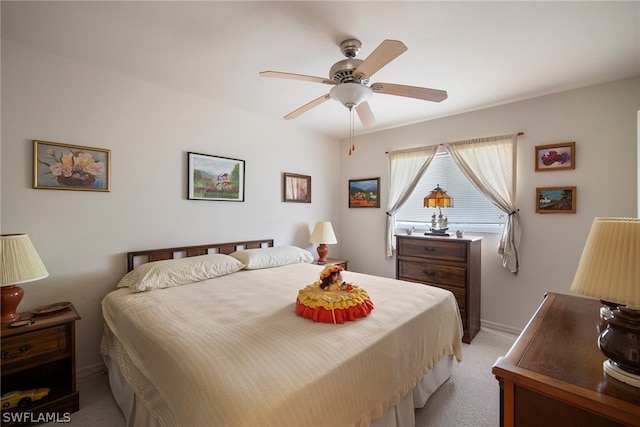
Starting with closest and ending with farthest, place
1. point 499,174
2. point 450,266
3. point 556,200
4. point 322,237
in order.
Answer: point 556,200 → point 450,266 → point 499,174 → point 322,237

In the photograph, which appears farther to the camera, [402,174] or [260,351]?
[402,174]

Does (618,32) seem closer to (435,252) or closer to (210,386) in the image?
(435,252)

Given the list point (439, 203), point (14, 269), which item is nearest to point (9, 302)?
point (14, 269)

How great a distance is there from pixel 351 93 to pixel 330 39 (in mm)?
471

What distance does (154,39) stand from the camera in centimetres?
202

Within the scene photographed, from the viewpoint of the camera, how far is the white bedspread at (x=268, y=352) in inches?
41.3

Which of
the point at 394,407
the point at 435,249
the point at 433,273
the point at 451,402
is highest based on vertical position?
the point at 435,249

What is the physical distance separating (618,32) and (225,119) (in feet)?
11.5

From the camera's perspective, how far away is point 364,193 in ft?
14.5

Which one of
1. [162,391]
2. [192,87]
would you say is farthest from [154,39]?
[162,391]

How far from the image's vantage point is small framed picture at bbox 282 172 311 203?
3945 millimetres

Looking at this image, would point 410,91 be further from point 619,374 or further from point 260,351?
point 260,351

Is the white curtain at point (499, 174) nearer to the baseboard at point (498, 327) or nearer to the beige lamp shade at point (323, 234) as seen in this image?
the baseboard at point (498, 327)

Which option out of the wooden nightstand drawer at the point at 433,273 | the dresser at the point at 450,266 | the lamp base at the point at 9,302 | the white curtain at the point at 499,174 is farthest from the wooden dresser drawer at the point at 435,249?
the lamp base at the point at 9,302
